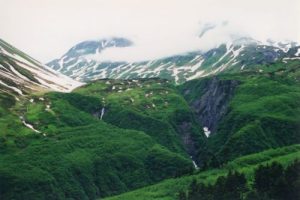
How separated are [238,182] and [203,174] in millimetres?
40252

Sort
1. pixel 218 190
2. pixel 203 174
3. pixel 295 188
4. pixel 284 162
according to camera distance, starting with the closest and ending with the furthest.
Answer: pixel 295 188 < pixel 218 190 < pixel 284 162 < pixel 203 174

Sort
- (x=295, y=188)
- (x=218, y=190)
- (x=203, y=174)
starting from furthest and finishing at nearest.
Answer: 1. (x=203, y=174)
2. (x=218, y=190)
3. (x=295, y=188)

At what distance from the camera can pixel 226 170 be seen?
7859 inches

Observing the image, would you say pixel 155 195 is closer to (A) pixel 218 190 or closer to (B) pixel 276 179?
(A) pixel 218 190

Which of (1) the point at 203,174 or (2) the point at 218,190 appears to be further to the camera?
(1) the point at 203,174

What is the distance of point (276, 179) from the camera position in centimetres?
15262

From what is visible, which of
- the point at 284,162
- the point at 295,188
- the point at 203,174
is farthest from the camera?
the point at 203,174

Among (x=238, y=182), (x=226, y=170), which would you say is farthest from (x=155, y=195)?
(x=238, y=182)

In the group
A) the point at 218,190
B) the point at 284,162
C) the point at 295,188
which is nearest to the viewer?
the point at 295,188

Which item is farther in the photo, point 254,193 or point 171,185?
point 171,185

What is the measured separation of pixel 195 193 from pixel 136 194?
121ft

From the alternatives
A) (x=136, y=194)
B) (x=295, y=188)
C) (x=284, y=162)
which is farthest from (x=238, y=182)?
(x=136, y=194)

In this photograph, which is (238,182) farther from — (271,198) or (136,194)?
(136,194)

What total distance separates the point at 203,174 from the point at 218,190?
135ft
